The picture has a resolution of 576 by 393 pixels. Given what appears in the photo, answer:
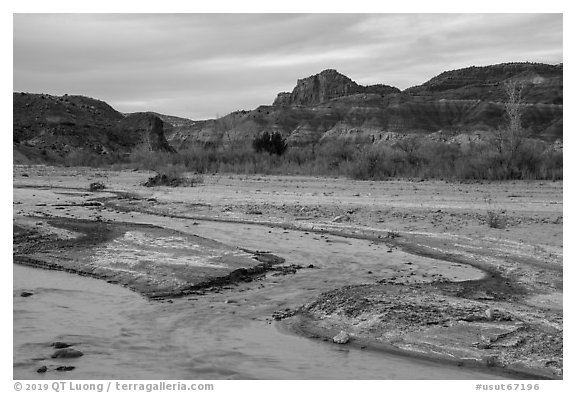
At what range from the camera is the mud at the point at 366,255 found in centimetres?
649

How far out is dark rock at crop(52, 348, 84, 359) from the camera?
19.6 ft

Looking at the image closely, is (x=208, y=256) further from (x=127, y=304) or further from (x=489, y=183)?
(x=489, y=183)

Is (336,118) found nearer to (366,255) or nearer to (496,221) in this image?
(496,221)

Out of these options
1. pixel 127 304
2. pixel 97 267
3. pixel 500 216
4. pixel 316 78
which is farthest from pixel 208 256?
pixel 316 78

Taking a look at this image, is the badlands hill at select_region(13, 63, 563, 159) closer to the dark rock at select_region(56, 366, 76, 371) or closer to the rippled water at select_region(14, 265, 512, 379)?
the rippled water at select_region(14, 265, 512, 379)

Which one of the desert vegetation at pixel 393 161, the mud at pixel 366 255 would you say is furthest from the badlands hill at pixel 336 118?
the mud at pixel 366 255

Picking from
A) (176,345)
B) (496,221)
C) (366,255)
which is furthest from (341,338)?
(496,221)

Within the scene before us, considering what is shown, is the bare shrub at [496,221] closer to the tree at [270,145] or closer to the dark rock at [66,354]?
the dark rock at [66,354]

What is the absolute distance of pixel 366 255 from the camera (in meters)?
10.9

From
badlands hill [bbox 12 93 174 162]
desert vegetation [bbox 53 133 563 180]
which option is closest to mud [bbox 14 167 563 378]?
desert vegetation [bbox 53 133 563 180]

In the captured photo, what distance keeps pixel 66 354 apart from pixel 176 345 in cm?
104

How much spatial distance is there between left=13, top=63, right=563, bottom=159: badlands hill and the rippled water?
5505 cm

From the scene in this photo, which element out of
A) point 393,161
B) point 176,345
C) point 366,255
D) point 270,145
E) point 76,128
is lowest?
point 176,345

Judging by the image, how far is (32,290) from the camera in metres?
8.58
